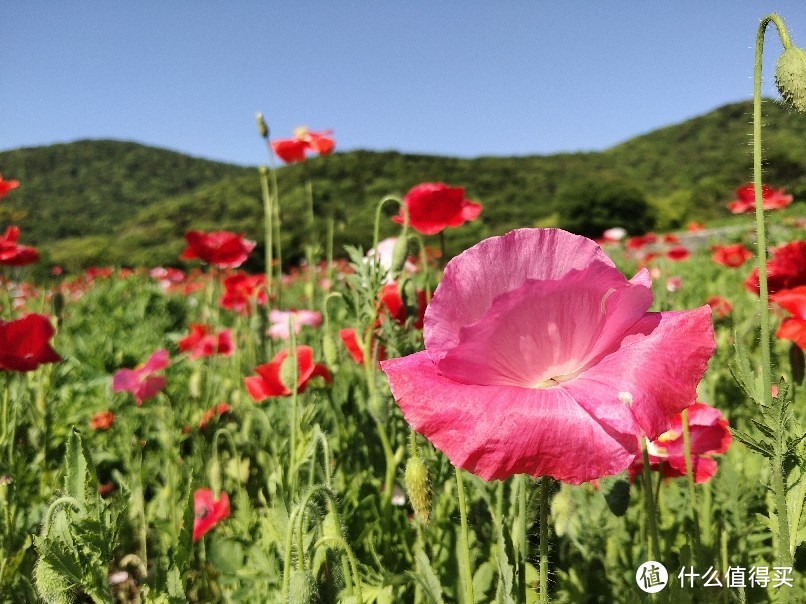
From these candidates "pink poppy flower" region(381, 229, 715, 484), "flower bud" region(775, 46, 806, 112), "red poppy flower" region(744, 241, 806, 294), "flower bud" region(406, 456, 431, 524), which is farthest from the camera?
"red poppy flower" region(744, 241, 806, 294)

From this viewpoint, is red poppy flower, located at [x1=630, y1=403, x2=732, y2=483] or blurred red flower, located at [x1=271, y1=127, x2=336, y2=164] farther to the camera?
blurred red flower, located at [x1=271, y1=127, x2=336, y2=164]

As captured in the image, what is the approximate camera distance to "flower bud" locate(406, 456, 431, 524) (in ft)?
2.97

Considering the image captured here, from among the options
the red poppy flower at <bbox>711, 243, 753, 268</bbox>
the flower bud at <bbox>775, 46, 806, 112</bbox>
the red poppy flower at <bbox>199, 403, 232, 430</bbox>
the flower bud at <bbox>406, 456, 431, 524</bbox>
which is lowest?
the red poppy flower at <bbox>199, 403, 232, 430</bbox>

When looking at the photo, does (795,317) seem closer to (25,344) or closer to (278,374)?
(278,374)

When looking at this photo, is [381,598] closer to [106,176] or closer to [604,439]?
[604,439]

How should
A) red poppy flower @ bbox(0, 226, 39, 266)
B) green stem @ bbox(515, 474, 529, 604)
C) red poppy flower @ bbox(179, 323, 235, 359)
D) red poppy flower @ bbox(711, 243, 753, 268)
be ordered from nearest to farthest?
green stem @ bbox(515, 474, 529, 604), red poppy flower @ bbox(0, 226, 39, 266), red poppy flower @ bbox(179, 323, 235, 359), red poppy flower @ bbox(711, 243, 753, 268)

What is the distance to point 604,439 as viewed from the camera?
0.53 m

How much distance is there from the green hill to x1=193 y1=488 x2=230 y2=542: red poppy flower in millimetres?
12176

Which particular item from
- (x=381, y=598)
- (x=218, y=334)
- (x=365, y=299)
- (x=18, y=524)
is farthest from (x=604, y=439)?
(x=218, y=334)

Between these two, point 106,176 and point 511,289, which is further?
point 106,176

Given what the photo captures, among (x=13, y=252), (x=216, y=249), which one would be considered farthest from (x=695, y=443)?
(x=13, y=252)

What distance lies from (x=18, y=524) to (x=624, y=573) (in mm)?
1349

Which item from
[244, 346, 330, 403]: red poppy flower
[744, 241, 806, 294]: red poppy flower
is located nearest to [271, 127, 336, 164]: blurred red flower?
[244, 346, 330, 403]: red poppy flower

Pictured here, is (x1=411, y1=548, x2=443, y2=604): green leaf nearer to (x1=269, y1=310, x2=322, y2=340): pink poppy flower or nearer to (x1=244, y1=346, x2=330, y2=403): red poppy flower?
(x1=244, y1=346, x2=330, y2=403): red poppy flower
